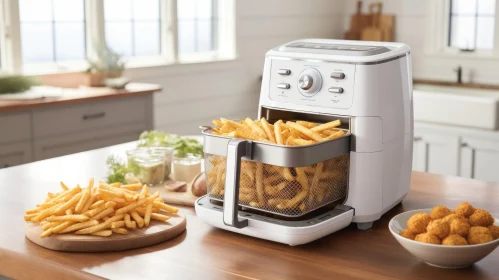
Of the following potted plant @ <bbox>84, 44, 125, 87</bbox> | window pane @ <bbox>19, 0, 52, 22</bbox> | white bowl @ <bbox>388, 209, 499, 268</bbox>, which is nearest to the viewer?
white bowl @ <bbox>388, 209, 499, 268</bbox>

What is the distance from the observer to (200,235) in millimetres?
1690

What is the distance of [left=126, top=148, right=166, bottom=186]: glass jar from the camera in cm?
210

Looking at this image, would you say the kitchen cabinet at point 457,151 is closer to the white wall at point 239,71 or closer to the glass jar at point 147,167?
the white wall at point 239,71

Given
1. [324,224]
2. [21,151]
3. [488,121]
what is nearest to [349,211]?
[324,224]

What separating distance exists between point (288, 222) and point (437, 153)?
333 centimetres

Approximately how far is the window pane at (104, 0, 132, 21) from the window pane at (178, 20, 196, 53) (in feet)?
1.48

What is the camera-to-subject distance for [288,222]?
5.26ft

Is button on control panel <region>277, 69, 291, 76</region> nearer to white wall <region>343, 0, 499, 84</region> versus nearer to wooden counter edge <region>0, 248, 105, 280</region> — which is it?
wooden counter edge <region>0, 248, 105, 280</region>

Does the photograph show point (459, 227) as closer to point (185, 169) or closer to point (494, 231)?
point (494, 231)

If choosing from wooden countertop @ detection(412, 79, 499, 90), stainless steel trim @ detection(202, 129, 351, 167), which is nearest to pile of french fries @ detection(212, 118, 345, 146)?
stainless steel trim @ detection(202, 129, 351, 167)

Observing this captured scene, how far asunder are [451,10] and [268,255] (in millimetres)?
4528

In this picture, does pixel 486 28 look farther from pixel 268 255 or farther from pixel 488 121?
pixel 268 255

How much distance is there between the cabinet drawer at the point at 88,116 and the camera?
385 cm

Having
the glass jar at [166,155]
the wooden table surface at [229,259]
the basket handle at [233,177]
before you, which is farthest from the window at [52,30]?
the basket handle at [233,177]
